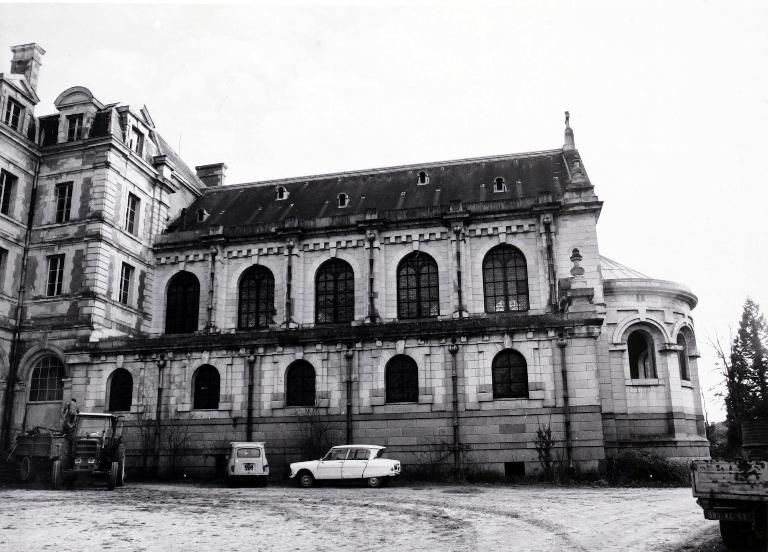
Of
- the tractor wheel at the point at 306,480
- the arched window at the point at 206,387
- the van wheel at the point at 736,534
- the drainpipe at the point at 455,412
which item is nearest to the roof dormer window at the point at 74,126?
the arched window at the point at 206,387

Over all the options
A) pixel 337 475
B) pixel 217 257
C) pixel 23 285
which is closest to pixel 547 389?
pixel 337 475

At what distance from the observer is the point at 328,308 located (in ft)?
117

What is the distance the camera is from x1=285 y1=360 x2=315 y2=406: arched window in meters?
29.1

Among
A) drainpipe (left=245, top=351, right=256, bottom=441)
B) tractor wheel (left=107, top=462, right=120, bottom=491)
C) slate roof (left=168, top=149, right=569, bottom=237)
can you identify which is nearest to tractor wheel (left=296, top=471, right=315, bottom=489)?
drainpipe (left=245, top=351, right=256, bottom=441)

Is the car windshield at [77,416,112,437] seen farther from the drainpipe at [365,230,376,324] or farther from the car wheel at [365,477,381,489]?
the drainpipe at [365,230,376,324]

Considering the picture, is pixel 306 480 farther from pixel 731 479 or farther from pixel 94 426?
pixel 731 479

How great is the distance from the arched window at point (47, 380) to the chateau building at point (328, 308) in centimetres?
9

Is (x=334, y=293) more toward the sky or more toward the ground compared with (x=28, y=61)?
more toward the ground

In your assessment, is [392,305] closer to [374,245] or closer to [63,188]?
[374,245]

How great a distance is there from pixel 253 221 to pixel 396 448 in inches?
687

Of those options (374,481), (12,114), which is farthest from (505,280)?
(12,114)

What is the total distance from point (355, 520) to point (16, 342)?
25.0m

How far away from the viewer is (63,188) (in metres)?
35.7

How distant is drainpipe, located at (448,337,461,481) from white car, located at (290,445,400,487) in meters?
3.08
